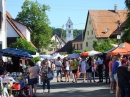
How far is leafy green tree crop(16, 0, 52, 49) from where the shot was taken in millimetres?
72562

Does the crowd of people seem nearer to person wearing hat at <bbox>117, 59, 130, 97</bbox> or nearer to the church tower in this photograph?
person wearing hat at <bbox>117, 59, 130, 97</bbox>

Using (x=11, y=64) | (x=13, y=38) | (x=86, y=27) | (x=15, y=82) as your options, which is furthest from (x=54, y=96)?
(x=86, y=27)

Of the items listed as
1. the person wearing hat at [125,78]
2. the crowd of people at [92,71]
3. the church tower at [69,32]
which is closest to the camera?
the person wearing hat at [125,78]

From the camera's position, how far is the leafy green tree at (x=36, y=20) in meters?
72.6

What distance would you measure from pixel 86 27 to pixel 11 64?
5304 centimetres

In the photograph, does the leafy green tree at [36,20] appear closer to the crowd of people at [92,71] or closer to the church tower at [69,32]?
the crowd of people at [92,71]

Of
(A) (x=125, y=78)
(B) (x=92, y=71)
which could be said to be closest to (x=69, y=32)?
(B) (x=92, y=71)

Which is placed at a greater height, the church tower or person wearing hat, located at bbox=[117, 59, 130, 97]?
the church tower

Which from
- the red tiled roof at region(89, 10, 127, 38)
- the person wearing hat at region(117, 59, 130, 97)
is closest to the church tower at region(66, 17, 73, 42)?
the red tiled roof at region(89, 10, 127, 38)

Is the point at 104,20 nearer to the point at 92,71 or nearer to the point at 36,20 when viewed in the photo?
the point at 36,20

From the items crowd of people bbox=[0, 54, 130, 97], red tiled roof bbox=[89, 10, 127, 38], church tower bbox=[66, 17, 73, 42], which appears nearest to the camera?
crowd of people bbox=[0, 54, 130, 97]

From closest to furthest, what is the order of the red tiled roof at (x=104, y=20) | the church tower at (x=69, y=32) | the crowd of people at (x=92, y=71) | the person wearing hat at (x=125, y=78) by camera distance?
the person wearing hat at (x=125, y=78), the crowd of people at (x=92, y=71), the red tiled roof at (x=104, y=20), the church tower at (x=69, y=32)

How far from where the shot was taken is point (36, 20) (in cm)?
7325

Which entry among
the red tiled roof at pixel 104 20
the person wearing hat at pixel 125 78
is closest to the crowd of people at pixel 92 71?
the person wearing hat at pixel 125 78
